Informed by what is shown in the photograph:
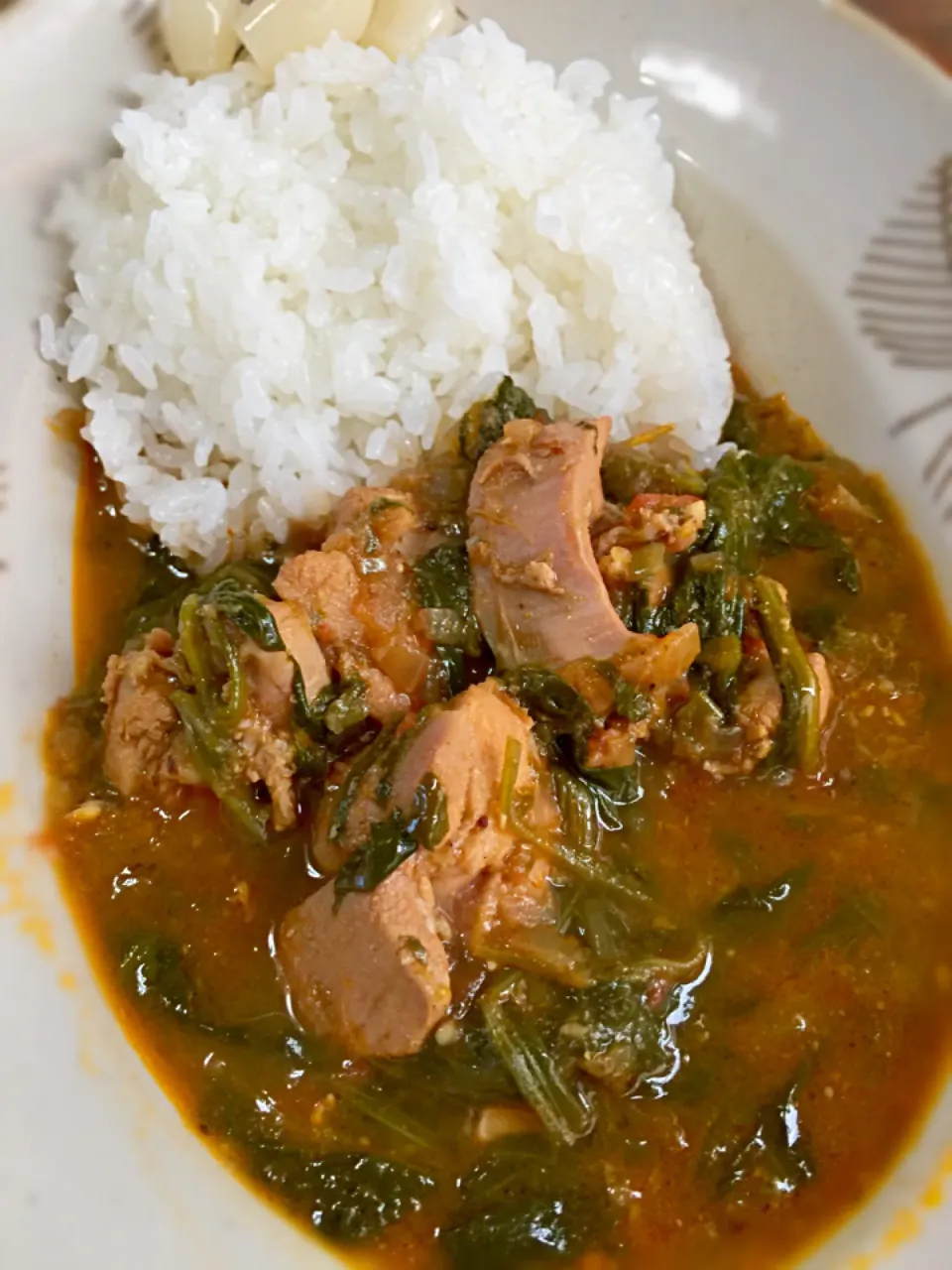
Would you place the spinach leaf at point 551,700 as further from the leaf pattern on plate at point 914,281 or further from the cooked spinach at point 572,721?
the leaf pattern on plate at point 914,281

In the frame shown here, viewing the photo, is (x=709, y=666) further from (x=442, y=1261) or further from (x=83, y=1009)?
(x=83, y=1009)

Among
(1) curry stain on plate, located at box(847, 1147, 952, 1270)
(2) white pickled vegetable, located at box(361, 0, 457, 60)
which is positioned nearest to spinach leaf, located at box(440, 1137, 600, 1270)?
(1) curry stain on plate, located at box(847, 1147, 952, 1270)

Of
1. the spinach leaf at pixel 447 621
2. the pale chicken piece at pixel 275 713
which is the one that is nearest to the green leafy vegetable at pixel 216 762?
the pale chicken piece at pixel 275 713

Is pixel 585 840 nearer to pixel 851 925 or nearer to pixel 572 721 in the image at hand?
pixel 572 721

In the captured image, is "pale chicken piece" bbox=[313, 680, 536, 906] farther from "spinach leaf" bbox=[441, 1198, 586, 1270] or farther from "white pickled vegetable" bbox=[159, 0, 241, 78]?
"white pickled vegetable" bbox=[159, 0, 241, 78]

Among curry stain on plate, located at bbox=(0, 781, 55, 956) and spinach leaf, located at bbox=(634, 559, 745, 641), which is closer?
curry stain on plate, located at bbox=(0, 781, 55, 956)

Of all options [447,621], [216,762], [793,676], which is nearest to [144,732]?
[216,762]

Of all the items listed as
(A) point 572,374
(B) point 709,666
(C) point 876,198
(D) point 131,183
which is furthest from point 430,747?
(C) point 876,198
